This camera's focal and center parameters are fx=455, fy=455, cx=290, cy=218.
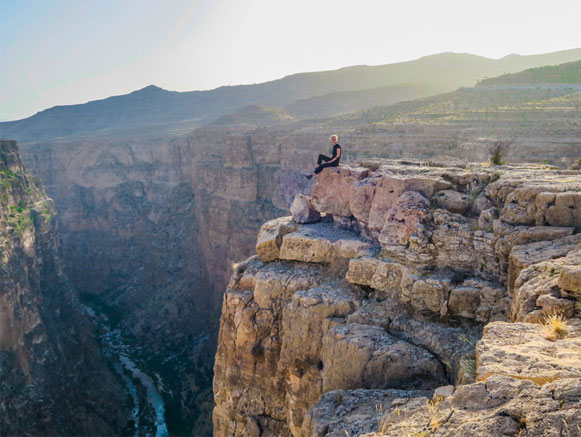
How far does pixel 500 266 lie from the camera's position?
23.8 ft

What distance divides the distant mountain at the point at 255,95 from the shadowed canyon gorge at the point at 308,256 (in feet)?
35.5

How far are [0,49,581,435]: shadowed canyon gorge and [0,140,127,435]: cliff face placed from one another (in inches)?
8.4

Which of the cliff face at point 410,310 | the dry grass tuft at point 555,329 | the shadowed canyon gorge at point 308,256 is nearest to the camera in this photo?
the cliff face at point 410,310

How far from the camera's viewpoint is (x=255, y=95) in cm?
9600

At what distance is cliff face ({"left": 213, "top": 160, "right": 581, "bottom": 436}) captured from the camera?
4195 millimetres

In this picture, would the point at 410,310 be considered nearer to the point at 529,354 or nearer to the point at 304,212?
the point at 529,354

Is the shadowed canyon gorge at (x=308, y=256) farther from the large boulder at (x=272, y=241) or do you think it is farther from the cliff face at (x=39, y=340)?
the cliff face at (x=39, y=340)

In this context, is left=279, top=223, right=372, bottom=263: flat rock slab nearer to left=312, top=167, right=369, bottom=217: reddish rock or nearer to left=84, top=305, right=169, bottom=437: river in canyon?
left=312, top=167, right=369, bottom=217: reddish rock

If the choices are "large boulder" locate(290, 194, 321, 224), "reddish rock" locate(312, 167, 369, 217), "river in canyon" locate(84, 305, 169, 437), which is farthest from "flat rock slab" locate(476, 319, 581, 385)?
"river in canyon" locate(84, 305, 169, 437)

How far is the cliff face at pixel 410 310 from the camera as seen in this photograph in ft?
13.8

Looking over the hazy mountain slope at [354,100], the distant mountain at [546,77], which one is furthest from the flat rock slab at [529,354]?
the hazy mountain slope at [354,100]

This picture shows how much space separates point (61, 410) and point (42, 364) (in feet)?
8.74

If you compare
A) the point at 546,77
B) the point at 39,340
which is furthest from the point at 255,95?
the point at 39,340

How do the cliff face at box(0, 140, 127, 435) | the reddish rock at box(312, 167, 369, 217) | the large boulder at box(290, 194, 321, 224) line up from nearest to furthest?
the reddish rock at box(312, 167, 369, 217), the large boulder at box(290, 194, 321, 224), the cliff face at box(0, 140, 127, 435)
